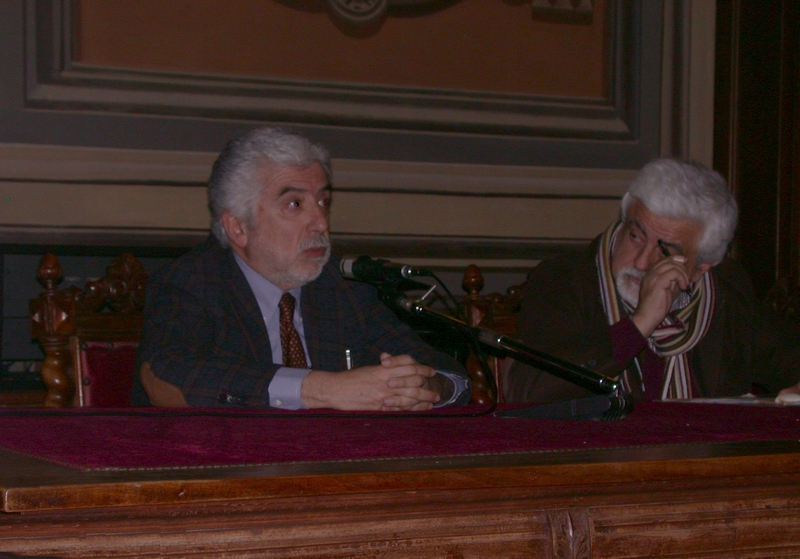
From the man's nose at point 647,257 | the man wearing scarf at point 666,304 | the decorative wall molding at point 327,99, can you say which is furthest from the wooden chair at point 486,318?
the decorative wall molding at point 327,99

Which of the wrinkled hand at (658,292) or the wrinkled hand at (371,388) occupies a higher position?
the wrinkled hand at (658,292)

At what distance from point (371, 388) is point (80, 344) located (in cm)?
76

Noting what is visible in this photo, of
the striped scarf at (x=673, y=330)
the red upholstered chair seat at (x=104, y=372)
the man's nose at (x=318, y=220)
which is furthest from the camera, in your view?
the striped scarf at (x=673, y=330)

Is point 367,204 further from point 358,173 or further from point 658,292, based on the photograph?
point 658,292

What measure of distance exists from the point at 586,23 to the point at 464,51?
0.52 meters

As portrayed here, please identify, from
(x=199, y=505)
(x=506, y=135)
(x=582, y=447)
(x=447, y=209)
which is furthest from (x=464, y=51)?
(x=199, y=505)

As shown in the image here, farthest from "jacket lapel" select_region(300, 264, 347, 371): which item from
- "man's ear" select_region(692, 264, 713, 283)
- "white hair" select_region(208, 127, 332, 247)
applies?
"man's ear" select_region(692, 264, 713, 283)

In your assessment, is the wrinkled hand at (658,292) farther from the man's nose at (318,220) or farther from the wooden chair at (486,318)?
the man's nose at (318,220)

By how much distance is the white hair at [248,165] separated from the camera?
244 centimetres

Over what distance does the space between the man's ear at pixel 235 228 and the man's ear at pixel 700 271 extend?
4.29 feet

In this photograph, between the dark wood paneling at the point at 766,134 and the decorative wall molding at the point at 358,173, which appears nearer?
the decorative wall molding at the point at 358,173

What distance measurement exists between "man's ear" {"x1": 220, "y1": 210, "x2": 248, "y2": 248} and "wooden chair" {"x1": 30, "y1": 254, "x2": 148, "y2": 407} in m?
0.36

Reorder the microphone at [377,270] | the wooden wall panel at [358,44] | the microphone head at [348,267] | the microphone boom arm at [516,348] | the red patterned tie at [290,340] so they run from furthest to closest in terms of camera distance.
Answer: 1. the wooden wall panel at [358,44]
2. the red patterned tie at [290,340]
3. the microphone head at [348,267]
4. the microphone at [377,270]
5. the microphone boom arm at [516,348]

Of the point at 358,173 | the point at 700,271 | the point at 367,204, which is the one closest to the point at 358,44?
the point at 358,173
